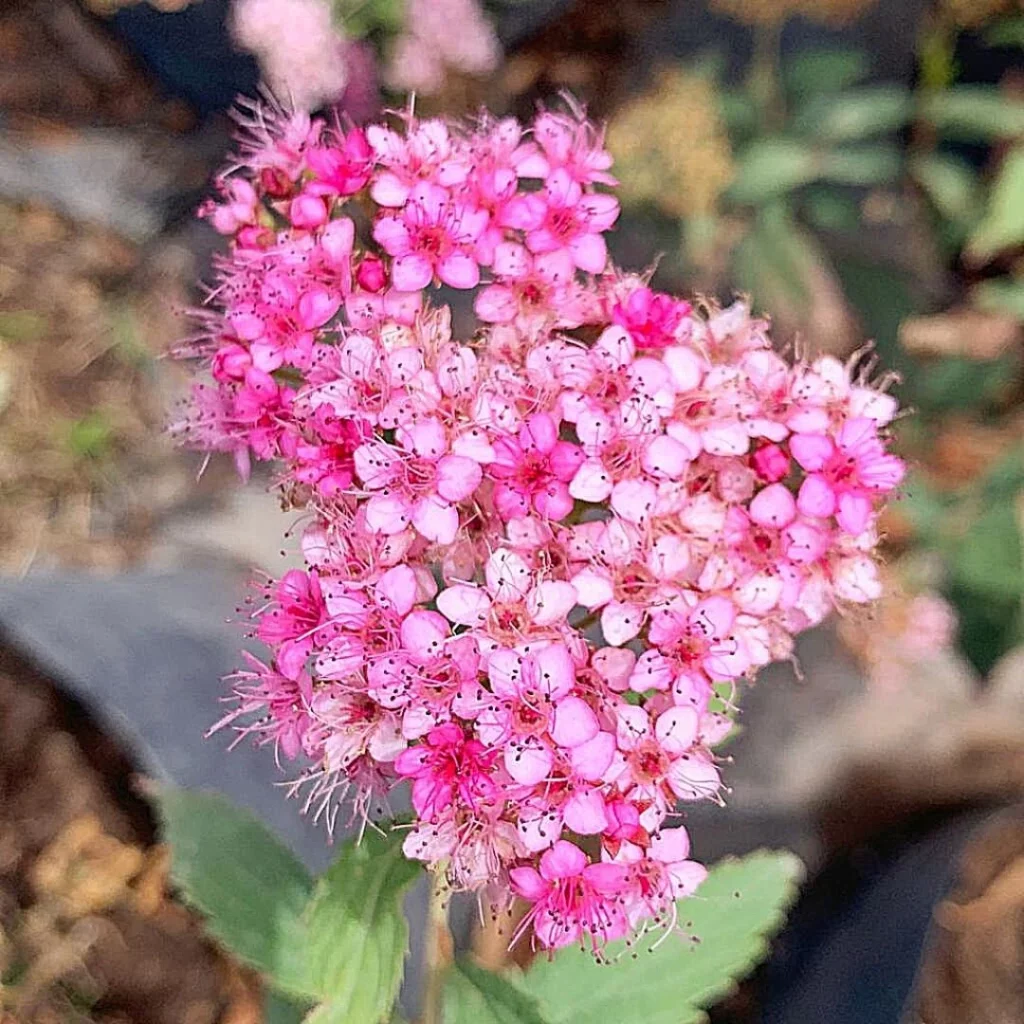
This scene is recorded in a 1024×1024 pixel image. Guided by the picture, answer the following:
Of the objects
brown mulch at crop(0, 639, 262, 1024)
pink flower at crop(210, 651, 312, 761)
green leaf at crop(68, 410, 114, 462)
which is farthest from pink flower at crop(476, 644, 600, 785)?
green leaf at crop(68, 410, 114, 462)

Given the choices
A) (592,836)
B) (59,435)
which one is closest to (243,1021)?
(592,836)

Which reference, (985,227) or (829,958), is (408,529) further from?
(985,227)

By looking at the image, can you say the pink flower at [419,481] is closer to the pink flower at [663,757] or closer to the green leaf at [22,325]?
the pink flower at [663,757]

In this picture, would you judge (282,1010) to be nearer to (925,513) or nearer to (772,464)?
(772,464)

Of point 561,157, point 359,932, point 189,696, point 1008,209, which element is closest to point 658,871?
point 359,932

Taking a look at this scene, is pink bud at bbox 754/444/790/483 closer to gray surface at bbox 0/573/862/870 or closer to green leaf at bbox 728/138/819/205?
gray surface at bbox 0/573/862/870

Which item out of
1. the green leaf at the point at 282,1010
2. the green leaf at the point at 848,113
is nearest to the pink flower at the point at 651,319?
the green leaf at the point at 282,1010
